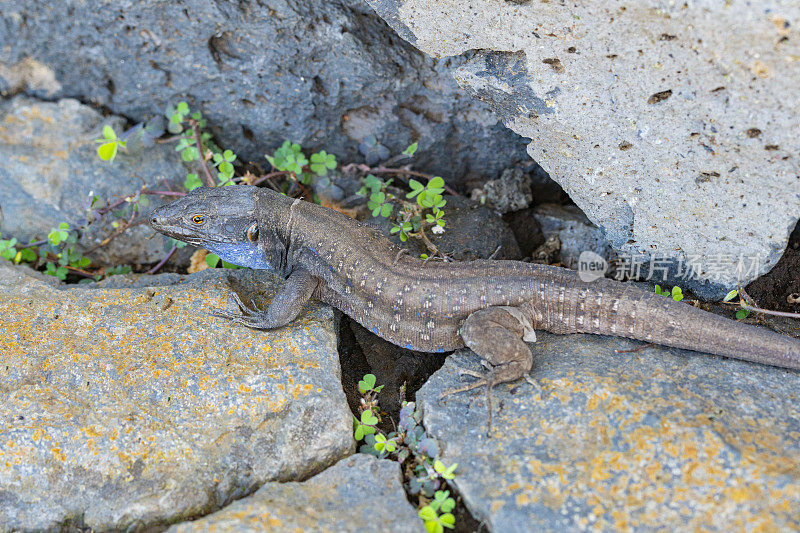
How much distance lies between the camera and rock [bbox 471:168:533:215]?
5.75 m

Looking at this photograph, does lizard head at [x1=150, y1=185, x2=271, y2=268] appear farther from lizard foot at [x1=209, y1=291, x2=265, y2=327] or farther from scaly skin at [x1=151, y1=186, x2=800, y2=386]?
lizard foot at [x1=209, y1=291, x2=265, y2=327]

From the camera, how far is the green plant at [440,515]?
336 centimetres

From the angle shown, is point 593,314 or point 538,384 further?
point 593,314

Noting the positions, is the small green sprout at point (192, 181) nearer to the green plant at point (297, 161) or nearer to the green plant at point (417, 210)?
the green plant at point (297, 161)

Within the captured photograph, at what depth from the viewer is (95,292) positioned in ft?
15.2

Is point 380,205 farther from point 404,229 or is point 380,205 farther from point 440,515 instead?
point 440,515

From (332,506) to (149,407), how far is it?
4.49 feet

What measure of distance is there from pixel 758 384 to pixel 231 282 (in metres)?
3.84

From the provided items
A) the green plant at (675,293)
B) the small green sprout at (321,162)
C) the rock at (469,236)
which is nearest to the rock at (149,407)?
the rock at (469,236)

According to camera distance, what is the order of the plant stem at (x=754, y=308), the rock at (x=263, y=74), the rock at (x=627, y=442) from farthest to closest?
1. the rock at (x=263, y=74)
2. the plant stem at (x=754, y=308)
3. the rock at (x=627, y=442)

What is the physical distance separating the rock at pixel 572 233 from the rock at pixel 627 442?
1297 millimetres

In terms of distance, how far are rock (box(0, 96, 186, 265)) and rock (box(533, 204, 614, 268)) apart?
3561mm


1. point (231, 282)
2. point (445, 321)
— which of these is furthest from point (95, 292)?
point (445, 321)

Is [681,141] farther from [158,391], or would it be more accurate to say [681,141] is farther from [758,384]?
[158,391]
